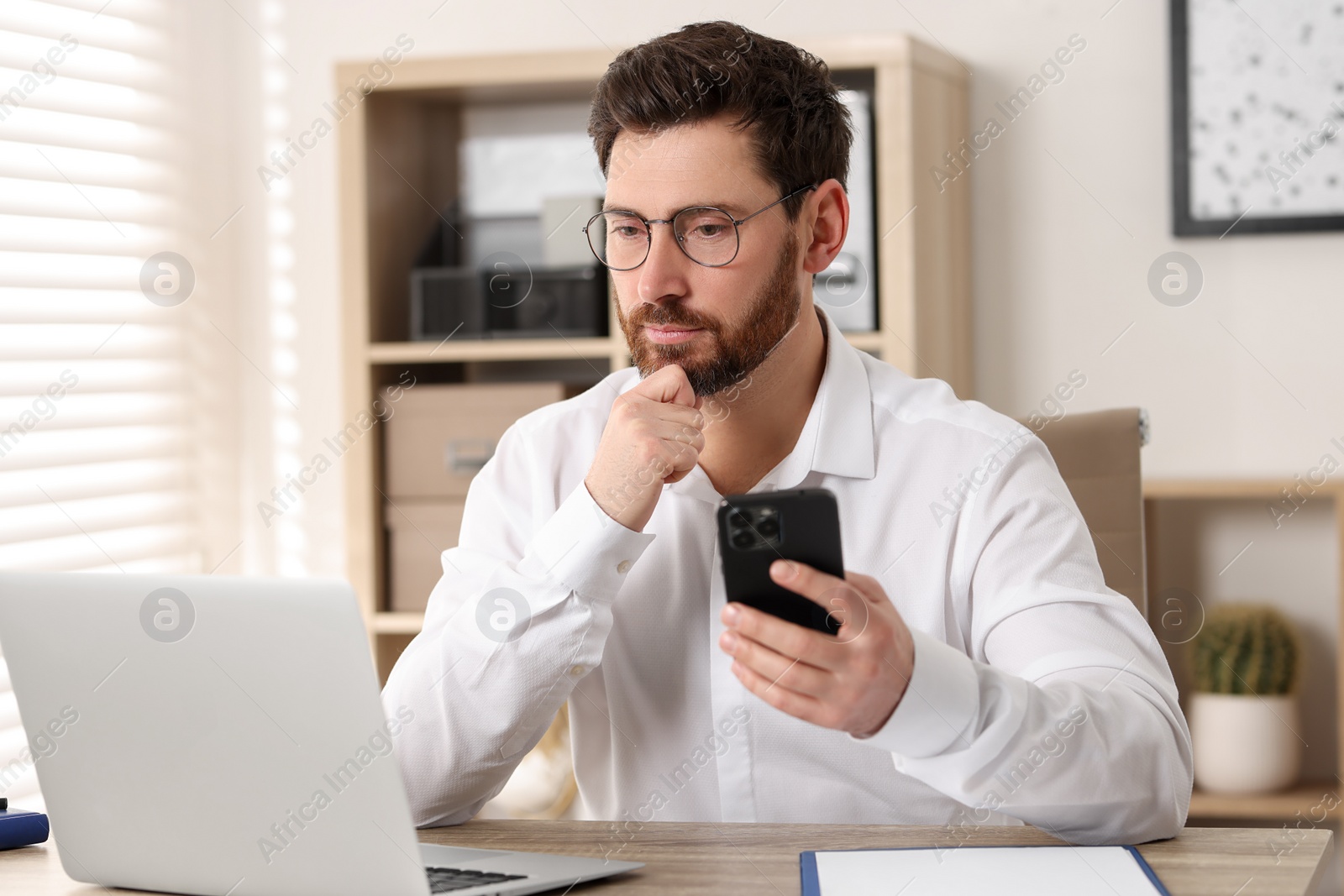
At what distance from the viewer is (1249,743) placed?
213cm

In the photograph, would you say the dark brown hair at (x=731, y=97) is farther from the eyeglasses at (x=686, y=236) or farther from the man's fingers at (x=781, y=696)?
the man's fingers at (x=781, y=696)

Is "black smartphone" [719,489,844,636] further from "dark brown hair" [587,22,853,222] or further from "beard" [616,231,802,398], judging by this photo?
"dark brown hair" [587,22,853,222]

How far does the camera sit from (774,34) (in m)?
2.48

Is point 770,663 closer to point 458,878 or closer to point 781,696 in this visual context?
point 781,696

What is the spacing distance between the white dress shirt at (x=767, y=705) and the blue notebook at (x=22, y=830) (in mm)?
285

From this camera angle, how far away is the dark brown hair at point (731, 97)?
133 centimetres

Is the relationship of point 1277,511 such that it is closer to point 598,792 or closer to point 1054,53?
point 1054,53

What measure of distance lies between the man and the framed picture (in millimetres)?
1083

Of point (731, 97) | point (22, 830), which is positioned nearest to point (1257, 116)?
point (731, 97)

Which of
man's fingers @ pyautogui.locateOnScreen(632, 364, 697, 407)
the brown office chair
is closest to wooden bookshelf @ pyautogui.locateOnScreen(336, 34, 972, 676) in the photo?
the brown office chair

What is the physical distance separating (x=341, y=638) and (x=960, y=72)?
6.41 feet

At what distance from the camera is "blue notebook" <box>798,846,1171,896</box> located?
0.82 m

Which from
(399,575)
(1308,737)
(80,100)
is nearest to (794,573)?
(399,575)

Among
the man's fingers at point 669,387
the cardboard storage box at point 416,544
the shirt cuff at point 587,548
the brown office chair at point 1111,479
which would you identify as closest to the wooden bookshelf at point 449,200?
the cardboard storage box at point 416,544
